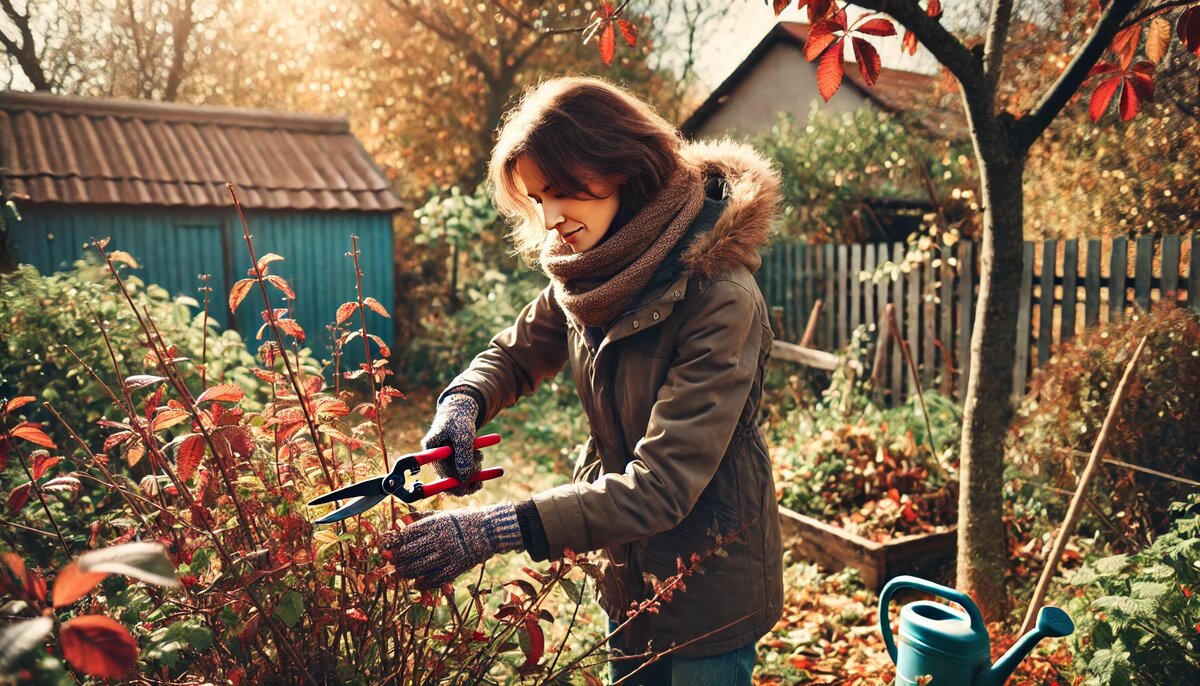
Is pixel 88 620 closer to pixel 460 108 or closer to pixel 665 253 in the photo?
pixel 665 253

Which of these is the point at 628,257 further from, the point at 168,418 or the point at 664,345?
the point at 168,418

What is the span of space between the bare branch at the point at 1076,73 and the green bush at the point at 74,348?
3.58 m

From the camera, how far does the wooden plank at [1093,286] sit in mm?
4992

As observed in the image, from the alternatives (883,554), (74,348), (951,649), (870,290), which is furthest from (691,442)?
(870,290)

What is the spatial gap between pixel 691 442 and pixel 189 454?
104cm

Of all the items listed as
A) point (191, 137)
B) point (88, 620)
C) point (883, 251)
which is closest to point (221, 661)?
point (88, 620)

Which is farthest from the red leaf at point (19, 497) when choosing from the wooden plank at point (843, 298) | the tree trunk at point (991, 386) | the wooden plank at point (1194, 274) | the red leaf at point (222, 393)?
the wooden plank at point (843, 298)

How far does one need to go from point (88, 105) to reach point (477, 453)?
32.9 ft

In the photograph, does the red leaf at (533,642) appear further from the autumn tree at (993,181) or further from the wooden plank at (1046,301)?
the wooden plank at (1046,301)

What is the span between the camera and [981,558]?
3311 millimetres

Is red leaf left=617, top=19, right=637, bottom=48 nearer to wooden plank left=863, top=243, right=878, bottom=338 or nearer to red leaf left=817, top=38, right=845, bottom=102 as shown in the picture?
red leaf left=817, top=38, right=845, bottom=102

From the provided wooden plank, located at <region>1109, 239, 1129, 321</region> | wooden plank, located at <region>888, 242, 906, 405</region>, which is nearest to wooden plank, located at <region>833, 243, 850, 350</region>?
wooden plank, located at <region>888, 242, 906, 405</region>

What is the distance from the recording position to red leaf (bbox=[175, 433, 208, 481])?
5.29 feet

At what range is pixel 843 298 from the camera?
745 cm
